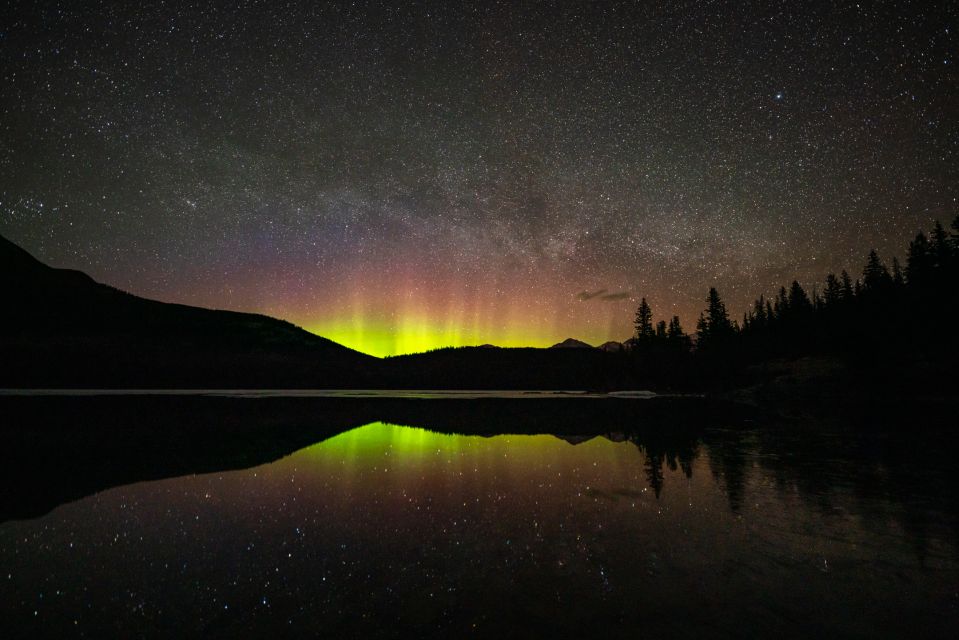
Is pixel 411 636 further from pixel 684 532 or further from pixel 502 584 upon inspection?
pixel 684 532

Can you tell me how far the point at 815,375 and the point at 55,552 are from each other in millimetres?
81793

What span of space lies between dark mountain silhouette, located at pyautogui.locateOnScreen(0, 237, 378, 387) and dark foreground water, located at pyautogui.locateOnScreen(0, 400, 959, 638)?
12801cm

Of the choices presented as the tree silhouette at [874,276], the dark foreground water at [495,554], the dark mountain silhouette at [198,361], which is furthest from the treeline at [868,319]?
the dark foreground water at [495,554]

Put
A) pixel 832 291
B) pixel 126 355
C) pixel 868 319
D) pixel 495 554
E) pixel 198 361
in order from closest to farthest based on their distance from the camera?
pixel 495 554, pixel 868 319, pixel 832 291, pixel 126 355, pixel 198 361

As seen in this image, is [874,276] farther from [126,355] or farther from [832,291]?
[126,355]

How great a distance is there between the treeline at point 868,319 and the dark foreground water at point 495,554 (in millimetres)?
67084

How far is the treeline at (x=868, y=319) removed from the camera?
6438cm

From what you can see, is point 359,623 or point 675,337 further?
point 675,337

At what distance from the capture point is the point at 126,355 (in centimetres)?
15112

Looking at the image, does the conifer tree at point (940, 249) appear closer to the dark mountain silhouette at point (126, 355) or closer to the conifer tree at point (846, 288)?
the conifer tree at point (846, 288)

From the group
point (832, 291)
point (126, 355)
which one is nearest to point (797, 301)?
point (832, 291)

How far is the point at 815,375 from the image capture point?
66.0m

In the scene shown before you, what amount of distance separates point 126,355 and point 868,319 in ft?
655

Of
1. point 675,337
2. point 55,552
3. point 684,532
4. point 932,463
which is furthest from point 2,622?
point 675,337
